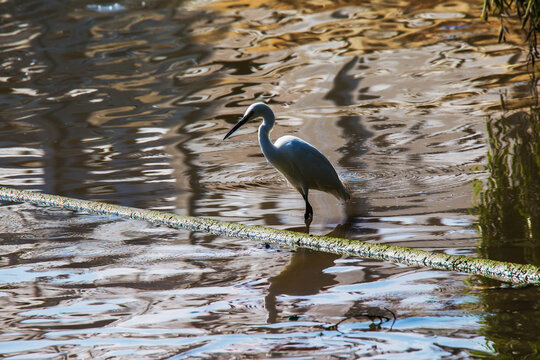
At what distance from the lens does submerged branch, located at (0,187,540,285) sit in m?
3.18

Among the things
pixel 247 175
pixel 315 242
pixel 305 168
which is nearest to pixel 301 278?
pixel 315 242

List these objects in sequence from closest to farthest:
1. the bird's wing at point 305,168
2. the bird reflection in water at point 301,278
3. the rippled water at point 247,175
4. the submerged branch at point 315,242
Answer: the rippled water at point 247,175, the submerged branch at point 315,242, the bird reflection in water at point 301,278, the bird's wing at point 305,168

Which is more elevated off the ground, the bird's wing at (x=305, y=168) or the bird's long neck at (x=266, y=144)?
the bird's long neck at (x=266, y=144)

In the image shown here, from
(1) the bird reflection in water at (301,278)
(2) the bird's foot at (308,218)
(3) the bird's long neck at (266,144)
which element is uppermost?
(3) the bird's long neck at (266,144)

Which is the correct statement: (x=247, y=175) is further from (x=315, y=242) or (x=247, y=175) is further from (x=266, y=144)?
(x=315, y=242)

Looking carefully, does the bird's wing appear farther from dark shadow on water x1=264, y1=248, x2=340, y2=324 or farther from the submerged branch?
dark shadow on water x1=264, y1=248, x2=340, y2=324

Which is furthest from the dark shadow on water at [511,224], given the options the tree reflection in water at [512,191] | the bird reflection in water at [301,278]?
the bird reflection in water at [301,278]

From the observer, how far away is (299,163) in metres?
4.81

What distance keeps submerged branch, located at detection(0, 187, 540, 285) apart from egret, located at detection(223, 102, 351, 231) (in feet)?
2.62

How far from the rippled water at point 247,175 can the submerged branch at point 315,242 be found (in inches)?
2.4

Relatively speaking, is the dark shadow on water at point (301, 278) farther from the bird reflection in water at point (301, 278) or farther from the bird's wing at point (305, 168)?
the bird's wing at point (305, 168)

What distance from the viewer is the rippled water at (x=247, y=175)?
9.42 ft

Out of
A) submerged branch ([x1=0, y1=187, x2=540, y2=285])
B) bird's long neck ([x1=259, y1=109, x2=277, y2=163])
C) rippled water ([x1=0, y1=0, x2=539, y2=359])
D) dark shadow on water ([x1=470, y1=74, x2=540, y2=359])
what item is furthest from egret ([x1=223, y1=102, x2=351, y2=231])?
dark shadow on water ([x1=470, y1=74, x2=540, y2=359])

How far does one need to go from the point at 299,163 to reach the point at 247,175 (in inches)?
38.2
